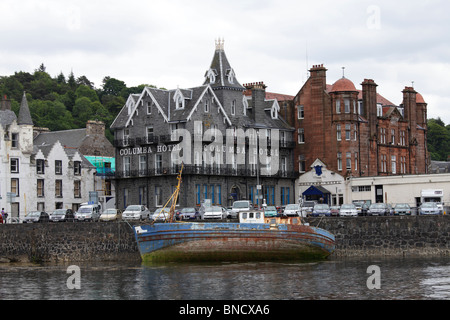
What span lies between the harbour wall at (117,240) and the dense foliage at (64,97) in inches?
2609

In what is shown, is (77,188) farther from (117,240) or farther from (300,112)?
(117,240)

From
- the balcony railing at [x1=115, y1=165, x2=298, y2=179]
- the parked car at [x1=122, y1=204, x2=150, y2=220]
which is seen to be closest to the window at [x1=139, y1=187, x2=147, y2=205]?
the balcony railing at [x1=115, y1=165, x2=298, y2=179]

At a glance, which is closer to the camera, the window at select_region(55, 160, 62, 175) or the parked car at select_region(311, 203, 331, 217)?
the parked car at select_region(311, 203, 331, 217)

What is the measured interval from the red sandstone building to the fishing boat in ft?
119

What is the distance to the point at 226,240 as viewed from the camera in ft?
206

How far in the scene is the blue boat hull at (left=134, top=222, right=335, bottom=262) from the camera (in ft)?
205

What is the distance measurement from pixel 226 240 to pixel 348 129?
4105cm

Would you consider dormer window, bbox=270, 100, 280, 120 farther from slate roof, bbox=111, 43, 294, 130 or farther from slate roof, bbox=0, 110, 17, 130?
slate roof, bbox=0, 110, 17, 130

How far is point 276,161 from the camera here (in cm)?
10169

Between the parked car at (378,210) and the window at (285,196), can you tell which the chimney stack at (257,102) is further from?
the parked car at (378,210)

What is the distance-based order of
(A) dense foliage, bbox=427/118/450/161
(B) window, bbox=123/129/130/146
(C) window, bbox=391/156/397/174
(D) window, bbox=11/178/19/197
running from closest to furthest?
(D) window, bbox=11/178/19/197, (B) window, bbox=123/129/130/146, (C) window, bbox=391/156/397/174, (A) dense foliage, bbox=427/118/450/161

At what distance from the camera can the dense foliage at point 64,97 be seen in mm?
141750

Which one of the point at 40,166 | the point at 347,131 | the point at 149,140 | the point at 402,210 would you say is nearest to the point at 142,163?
the point at 149,140

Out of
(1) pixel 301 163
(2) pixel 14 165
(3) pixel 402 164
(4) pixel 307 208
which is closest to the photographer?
(4) pixel 307 208
